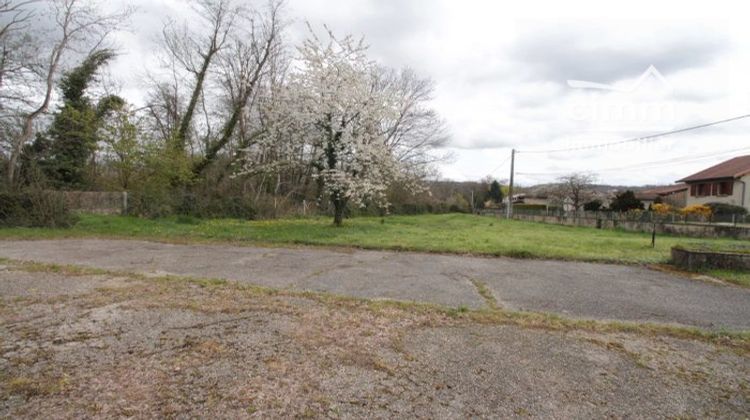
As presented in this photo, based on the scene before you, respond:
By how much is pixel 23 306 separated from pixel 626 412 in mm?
5637

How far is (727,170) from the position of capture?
3092cm

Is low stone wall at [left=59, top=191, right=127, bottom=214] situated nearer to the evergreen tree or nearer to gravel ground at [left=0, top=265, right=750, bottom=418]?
the evergreen tree

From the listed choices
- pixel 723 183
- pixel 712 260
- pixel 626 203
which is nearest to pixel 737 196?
pixel 723 183

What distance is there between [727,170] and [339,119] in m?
35.3

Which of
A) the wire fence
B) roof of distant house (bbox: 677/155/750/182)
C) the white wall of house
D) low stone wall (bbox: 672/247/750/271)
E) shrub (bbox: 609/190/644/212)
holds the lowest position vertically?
low stone wall (bbox: 672/247/750/271)

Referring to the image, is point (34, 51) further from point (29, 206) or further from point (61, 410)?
point (61, 410)

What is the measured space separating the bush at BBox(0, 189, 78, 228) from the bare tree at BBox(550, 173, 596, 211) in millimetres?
41736

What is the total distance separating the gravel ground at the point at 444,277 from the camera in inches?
191

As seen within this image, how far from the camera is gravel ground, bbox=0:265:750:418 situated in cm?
233

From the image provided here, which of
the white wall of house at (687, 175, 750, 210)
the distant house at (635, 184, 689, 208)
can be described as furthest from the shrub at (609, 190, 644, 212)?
the distant house at (635, 184, 689, 208)

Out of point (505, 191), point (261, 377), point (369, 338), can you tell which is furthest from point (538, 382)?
point (505, 191)

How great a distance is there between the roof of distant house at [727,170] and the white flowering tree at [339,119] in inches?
1220

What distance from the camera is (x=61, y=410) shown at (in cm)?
215

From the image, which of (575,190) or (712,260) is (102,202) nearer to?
(712,260)
